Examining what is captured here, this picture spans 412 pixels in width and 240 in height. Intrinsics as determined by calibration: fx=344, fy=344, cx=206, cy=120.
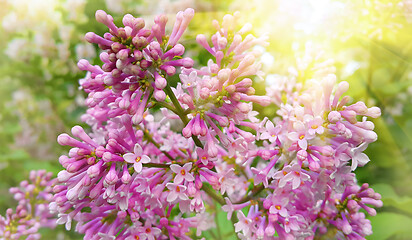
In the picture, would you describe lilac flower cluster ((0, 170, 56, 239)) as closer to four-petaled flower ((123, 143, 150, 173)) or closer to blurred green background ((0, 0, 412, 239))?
blurred green background ((0, 0, 412, 239))

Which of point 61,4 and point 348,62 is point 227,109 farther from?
point 61,4

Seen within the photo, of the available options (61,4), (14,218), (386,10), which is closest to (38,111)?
(61,4)

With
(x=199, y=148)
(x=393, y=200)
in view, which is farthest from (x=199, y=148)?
(x=393, y=200)

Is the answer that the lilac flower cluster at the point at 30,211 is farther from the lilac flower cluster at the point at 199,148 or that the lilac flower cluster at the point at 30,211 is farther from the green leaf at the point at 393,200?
the green leaf at the point at 393,200

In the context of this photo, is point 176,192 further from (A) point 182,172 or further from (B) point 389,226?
(B) point 389,226

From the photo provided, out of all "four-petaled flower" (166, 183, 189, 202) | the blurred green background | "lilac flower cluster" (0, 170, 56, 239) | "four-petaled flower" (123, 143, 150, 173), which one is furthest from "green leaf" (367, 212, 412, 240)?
"lilac flower cluster" (0, 170, 56, 239)

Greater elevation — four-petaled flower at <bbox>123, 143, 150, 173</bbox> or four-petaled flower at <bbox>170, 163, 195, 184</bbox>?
four-petaled flower at <bbox>123, 143, 150, 173</bbox>
